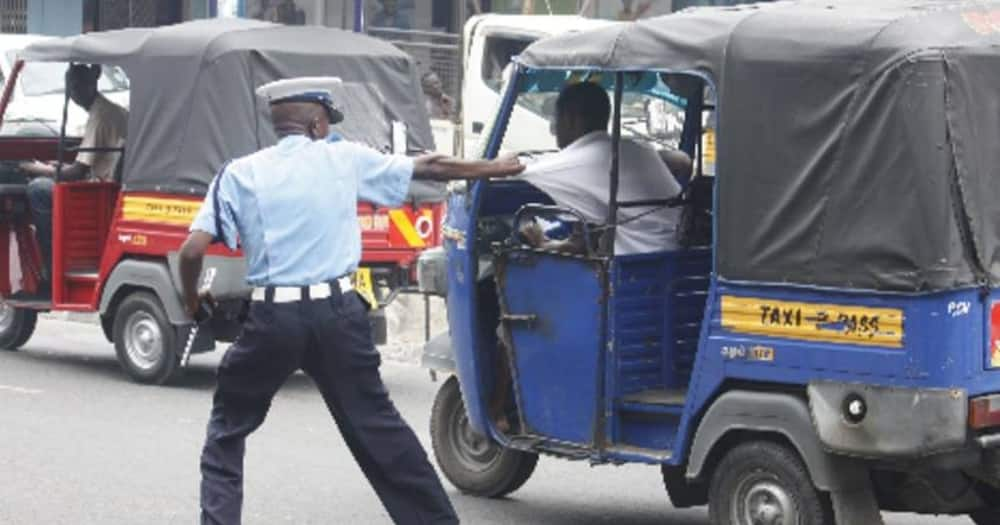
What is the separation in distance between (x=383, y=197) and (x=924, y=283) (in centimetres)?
186

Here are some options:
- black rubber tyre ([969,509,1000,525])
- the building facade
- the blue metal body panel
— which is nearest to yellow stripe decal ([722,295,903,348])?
the blue metal body panel

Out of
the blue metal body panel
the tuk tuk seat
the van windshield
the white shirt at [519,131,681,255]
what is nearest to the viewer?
the blue metal body panel

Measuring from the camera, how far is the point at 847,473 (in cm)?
760

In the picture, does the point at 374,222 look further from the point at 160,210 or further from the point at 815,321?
the point at 815,321

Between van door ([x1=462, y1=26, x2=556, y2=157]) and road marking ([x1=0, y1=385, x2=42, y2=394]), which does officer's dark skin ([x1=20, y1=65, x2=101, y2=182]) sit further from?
van door ([x1=462, y1=26, x2=556, y2=157])

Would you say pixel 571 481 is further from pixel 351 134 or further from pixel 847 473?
pixel 351 134

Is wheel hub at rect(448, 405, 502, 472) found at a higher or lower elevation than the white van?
lower

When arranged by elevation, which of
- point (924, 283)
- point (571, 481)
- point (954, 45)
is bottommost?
point (571, 481)

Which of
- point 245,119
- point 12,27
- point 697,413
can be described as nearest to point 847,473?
point 697,413

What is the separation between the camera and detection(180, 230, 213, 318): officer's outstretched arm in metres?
7.46

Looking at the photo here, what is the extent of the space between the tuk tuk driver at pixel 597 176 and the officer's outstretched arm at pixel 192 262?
1.45 meters

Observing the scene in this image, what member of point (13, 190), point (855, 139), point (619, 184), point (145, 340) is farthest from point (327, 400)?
point (13, 190)

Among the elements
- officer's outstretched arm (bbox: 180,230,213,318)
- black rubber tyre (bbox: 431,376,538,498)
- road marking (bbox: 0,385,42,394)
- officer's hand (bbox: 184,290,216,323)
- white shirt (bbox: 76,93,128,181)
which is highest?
officer's outstretched arm (bbox: 180,230,213,318)

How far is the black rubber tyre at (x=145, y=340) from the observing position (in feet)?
43.5
